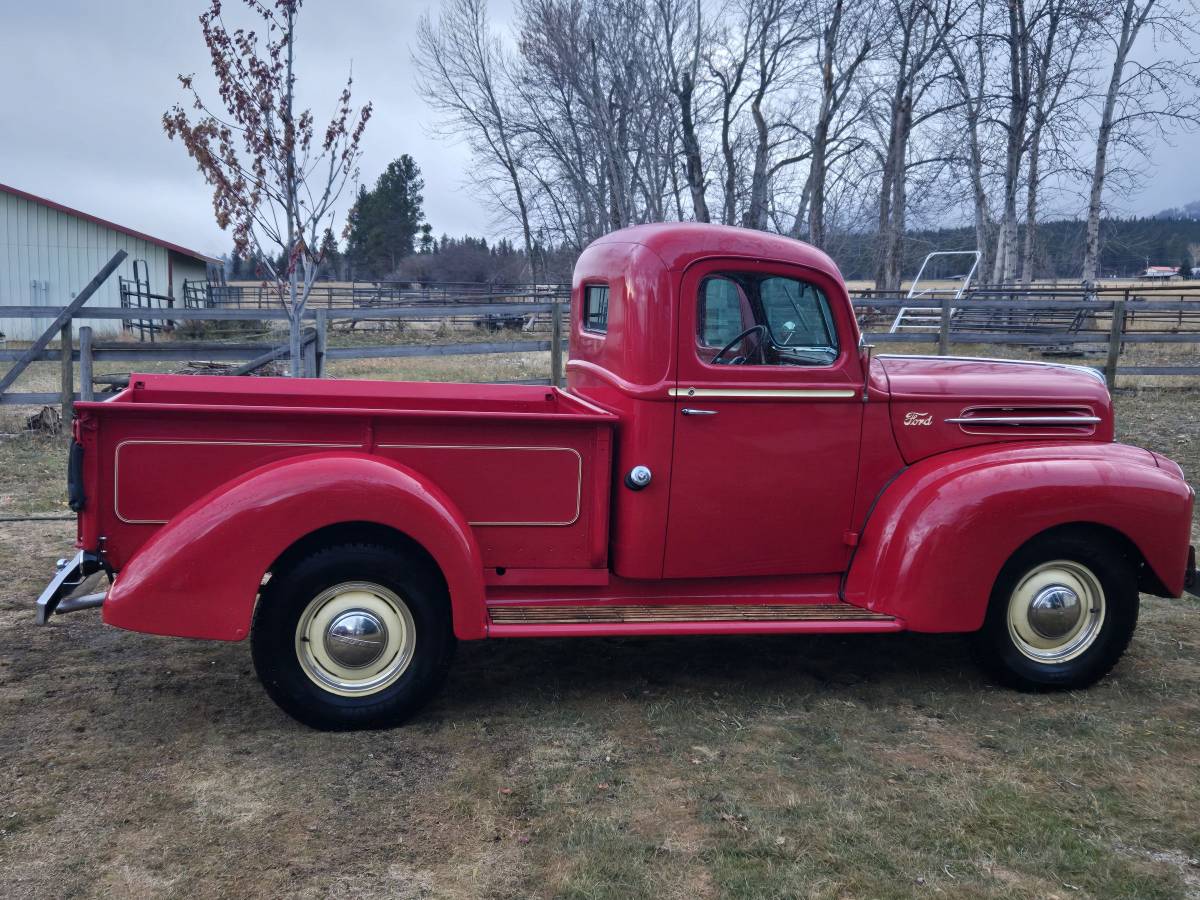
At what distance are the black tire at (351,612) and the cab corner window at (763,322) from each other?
155cm

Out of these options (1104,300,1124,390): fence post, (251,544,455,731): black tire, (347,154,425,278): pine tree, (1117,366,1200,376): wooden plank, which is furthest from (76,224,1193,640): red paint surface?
(347,154,425,278): pine tree

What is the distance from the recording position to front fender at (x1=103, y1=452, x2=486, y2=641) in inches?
139

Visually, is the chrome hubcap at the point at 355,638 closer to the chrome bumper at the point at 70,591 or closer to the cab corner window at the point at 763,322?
the chrome bumper at the point at 70,591

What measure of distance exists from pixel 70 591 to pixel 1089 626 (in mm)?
4313

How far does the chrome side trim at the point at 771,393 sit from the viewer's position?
406 centimetres

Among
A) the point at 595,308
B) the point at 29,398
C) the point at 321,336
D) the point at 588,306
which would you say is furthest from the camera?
the point at 321,336

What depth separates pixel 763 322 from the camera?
4.23m

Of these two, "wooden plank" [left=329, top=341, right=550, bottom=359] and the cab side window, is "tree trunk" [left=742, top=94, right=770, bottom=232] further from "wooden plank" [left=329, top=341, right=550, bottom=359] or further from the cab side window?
the cab side window

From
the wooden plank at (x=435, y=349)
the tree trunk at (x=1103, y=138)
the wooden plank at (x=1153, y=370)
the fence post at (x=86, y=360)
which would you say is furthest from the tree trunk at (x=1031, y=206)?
the fence post at (x=86, y=360)

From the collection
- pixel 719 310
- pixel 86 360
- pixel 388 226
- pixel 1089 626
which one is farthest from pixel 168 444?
pixel 388 226

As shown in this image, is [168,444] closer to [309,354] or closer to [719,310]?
[719,310]

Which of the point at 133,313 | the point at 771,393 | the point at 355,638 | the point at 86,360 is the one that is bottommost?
the point at 355,638

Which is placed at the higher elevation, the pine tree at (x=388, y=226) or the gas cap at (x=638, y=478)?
the pine tree at (x=388, y=226)

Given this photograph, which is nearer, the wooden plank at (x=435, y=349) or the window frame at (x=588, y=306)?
the window frame at (x=588, y=306)
